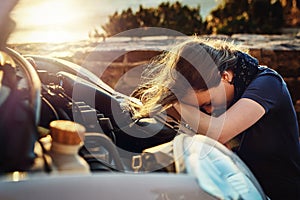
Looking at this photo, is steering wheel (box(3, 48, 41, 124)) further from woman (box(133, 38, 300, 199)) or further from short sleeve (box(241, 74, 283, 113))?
short sleeve (box(241, 74, 283, 113))

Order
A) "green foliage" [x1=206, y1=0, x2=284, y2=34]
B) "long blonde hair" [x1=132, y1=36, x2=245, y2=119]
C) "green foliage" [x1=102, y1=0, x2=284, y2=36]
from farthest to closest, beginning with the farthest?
"green foliage" [x1=206, y1=0, x2=284, y2=34] → "green foliage" [x1=102, y1=0, x2=284, y2=36] → "long blonde hair" [x1=132, y1=36, x2=245, y2=119]

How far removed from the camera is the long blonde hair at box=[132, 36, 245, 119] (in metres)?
2.45

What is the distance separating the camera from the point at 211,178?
60.1 inches

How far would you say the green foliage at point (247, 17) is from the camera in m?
16.9

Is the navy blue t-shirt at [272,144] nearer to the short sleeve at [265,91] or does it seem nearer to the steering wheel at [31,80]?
the short sleeve at [265,91]

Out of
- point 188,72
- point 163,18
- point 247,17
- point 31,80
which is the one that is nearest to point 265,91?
point 188,72

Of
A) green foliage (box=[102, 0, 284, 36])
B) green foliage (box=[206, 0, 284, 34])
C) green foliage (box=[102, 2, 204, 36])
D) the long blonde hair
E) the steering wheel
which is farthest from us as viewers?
green foliage (box=[206, 0, 284, 34])

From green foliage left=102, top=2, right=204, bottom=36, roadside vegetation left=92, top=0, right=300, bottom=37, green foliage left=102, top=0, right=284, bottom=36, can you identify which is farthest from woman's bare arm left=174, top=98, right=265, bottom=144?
roadside vegetation left=92, top=0, right=300, bottom=37

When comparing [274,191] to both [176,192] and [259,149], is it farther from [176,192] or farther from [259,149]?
[176,192]

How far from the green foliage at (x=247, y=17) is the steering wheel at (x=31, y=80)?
14.6 meters

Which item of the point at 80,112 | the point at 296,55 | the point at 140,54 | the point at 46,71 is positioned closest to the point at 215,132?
the point at 80,112

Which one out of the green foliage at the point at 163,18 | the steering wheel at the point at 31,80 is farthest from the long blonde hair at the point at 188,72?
the green foliage at the point at 163,18

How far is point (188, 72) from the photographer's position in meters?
2.48

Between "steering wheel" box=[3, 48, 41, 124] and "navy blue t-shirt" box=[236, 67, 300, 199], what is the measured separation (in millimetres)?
1057
